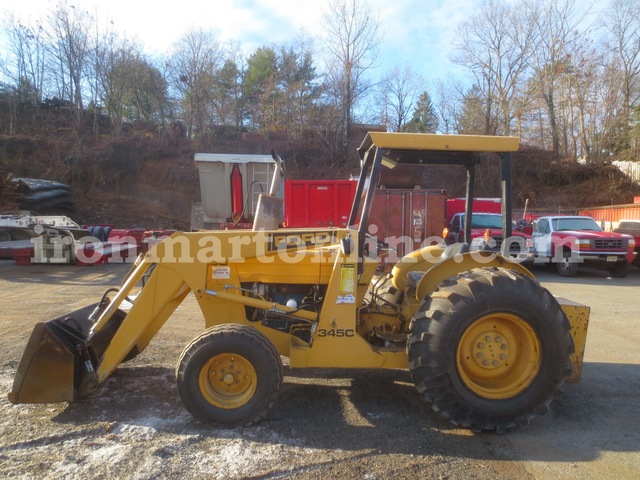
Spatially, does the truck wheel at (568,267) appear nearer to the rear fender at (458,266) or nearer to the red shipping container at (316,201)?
the red shipping container at (316,201)

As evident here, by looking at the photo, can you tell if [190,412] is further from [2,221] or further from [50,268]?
[2,221]

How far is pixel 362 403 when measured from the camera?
3932 mm

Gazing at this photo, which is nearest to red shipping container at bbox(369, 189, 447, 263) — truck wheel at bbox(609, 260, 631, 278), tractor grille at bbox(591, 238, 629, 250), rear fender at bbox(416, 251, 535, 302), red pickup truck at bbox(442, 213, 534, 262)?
red pickup truck at bbox(442, 213, 534, 262)

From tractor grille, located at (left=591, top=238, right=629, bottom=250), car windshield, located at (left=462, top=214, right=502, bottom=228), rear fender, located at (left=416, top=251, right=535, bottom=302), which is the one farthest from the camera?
car windshield, located at (left=462, top=214, right=502, bottom=228)

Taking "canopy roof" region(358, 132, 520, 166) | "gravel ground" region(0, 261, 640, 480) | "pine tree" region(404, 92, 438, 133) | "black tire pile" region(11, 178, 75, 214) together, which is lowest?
"gravel ground" region(0, 261, 640, 480)

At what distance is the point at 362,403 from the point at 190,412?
1.49 meters

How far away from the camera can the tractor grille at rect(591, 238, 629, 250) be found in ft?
39.9

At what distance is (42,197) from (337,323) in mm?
20914

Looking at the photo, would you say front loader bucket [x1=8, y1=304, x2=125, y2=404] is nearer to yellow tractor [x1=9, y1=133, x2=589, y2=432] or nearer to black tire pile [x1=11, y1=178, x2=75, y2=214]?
yellow tractor [x1=9, y1=133, x2=589, y2=432]

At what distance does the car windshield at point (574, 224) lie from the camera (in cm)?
1330

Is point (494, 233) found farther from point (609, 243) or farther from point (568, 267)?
point (609, 243)

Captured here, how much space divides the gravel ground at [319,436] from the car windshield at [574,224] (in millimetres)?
9594

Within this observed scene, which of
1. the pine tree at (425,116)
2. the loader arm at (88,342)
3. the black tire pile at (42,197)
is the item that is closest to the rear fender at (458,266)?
the loader arm at (88,342)

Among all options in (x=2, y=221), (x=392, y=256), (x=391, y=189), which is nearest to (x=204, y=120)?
(x=2, y=221)
